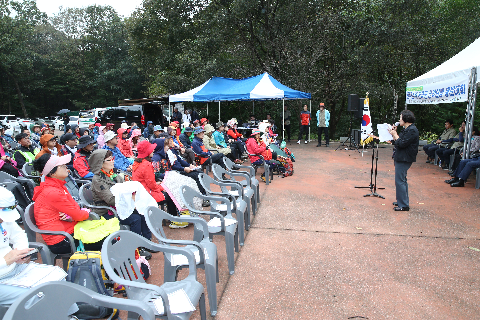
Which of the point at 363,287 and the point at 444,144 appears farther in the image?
the point at 444,144

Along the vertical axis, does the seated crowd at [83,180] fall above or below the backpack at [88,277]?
above

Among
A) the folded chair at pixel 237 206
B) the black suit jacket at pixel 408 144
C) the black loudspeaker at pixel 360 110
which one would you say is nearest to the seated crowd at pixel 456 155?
Result: the black loudspeaker at pixel 360 110

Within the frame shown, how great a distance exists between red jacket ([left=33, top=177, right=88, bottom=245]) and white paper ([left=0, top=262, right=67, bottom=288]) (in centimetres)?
62

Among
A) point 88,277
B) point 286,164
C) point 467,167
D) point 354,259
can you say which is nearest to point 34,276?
point 88,277

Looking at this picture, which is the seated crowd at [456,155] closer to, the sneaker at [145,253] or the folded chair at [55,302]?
the sneaker at [145,253]

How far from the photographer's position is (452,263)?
382cm

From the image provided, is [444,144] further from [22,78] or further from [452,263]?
[22,78]

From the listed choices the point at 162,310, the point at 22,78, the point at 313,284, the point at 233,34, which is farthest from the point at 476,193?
the point at 22,78

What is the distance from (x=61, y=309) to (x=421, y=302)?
2982 millimetres

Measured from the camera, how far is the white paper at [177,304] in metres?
2.18

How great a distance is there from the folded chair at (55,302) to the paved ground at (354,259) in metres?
1.29

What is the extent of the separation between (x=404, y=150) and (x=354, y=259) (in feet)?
7.79

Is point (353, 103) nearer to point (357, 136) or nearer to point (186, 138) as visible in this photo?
point (186, 138)

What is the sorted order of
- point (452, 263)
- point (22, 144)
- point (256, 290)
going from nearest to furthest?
point (256, 290), point (452, 263), point (22, 144)
